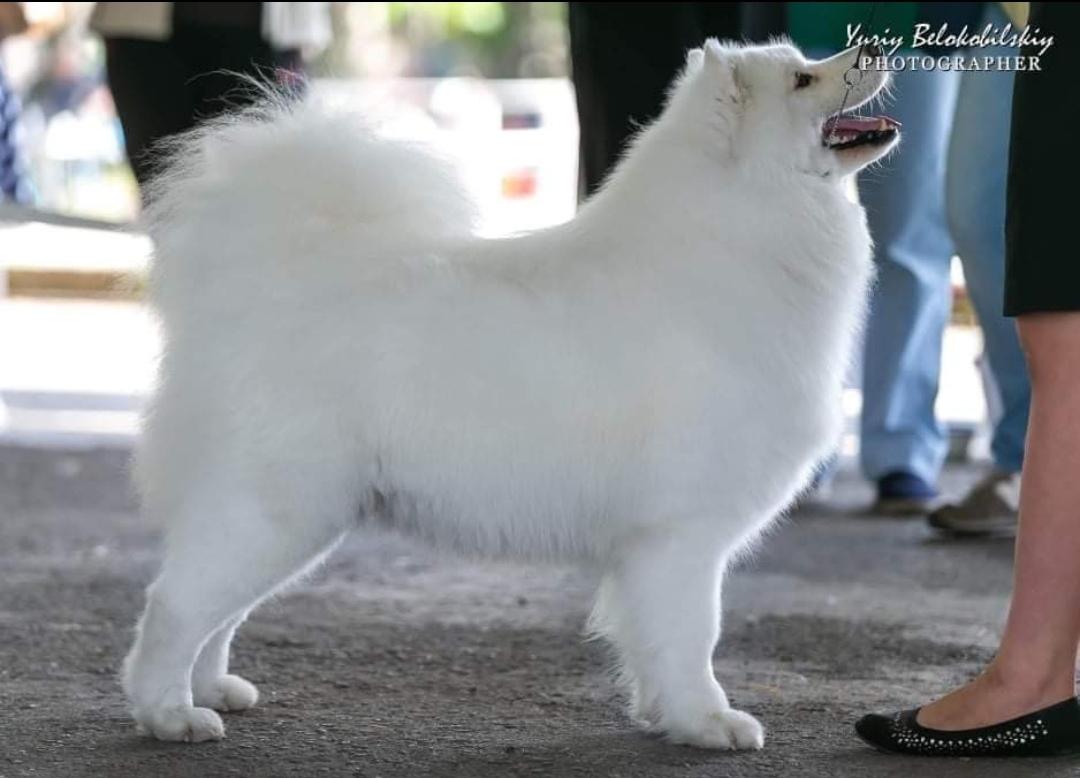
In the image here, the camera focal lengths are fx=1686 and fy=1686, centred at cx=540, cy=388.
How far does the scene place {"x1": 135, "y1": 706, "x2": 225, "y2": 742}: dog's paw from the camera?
3.20 meters

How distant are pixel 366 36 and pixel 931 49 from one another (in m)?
22.0

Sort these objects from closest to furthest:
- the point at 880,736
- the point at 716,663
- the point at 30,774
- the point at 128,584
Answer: the point at 30,774
the point at 880,736
the point at 716,663
the point at 128,584

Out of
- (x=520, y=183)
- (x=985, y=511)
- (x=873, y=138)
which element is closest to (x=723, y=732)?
(x=873, y=138)

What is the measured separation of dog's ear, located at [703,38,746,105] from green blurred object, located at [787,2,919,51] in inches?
91.7

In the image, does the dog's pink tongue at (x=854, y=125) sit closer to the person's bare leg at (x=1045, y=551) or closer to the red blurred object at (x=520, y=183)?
the person's bare leg at (x=1045, y=551)

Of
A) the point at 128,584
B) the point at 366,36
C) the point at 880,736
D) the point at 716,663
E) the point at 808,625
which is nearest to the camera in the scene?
the point at 880,736

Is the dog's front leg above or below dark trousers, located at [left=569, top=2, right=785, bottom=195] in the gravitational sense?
below

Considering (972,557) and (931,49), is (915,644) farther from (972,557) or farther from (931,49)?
(931,49)

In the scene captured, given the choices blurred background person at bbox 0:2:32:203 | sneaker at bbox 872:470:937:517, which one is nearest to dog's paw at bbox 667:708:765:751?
sneaker at bbox 872:470:937:517

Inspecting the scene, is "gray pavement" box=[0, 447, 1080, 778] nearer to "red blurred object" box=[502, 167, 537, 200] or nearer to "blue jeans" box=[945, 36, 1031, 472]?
"blue jeans" box=[945, 36, 1031, 472]

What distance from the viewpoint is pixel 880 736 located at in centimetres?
317

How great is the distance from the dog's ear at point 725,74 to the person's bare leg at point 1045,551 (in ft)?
2.33

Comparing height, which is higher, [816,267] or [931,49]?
[931,49]

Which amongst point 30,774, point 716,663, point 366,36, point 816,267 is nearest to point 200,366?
point 30,774
